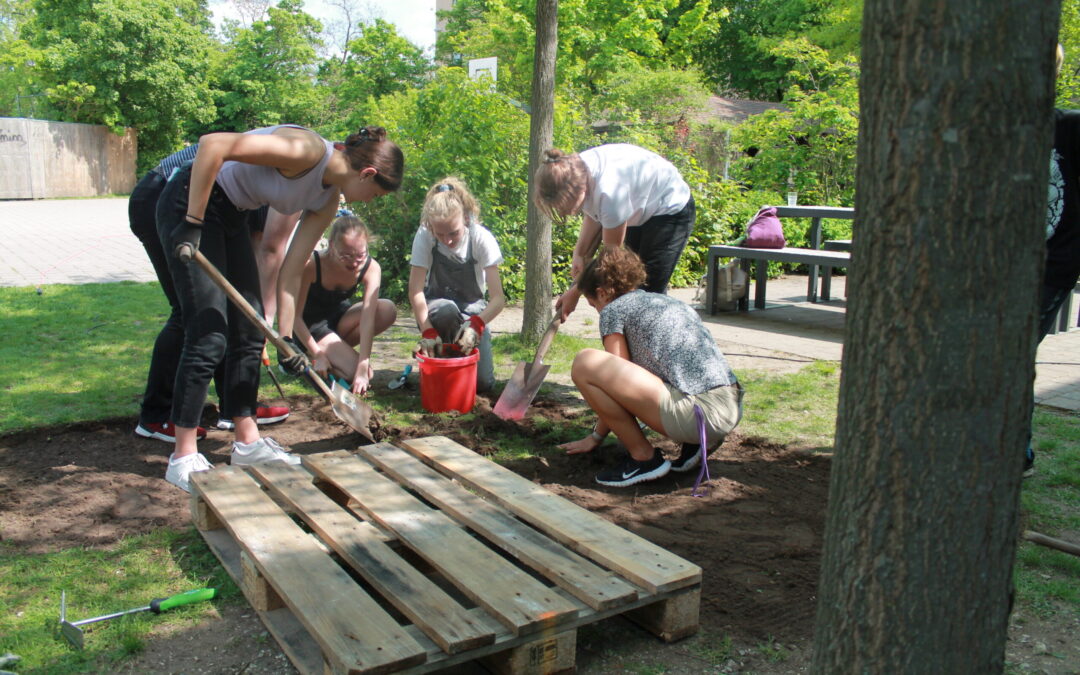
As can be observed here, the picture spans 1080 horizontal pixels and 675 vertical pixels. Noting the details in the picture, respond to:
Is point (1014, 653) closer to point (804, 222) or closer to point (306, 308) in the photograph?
point (306, 308)

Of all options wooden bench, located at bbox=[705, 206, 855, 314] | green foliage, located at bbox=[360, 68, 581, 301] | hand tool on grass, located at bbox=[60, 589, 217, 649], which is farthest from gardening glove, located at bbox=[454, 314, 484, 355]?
wooden bench, located at bbox=[705, 206, 855, 314]

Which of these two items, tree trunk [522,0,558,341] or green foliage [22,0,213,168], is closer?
tree trunk [522,0,558,341]

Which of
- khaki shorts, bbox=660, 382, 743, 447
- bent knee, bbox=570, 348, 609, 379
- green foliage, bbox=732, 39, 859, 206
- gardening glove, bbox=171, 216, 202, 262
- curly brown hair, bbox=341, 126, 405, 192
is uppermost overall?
green foliage, bbox=732, 39, 859, 206

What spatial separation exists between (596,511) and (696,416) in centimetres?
53

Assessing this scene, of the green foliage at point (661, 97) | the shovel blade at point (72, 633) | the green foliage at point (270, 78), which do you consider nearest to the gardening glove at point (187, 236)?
the shovel blade at point (72, 633)

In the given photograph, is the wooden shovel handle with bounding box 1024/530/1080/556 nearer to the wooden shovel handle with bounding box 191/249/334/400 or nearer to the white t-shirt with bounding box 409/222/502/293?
the wooden shovel handle with bounding box 191/249/334/400

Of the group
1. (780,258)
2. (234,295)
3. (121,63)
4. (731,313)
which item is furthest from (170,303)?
(121,63)

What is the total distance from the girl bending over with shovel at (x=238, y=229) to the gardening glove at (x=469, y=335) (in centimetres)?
112

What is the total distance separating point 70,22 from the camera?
86.4 feet

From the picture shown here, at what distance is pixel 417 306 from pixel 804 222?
8.23 meters

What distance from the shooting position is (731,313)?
8430 mm

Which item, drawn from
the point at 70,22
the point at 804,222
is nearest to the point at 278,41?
the point at 70,22

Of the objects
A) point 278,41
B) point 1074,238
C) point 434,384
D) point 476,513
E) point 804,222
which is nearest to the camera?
point 476,513

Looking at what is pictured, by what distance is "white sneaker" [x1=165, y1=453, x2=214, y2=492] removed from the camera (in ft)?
11.7
